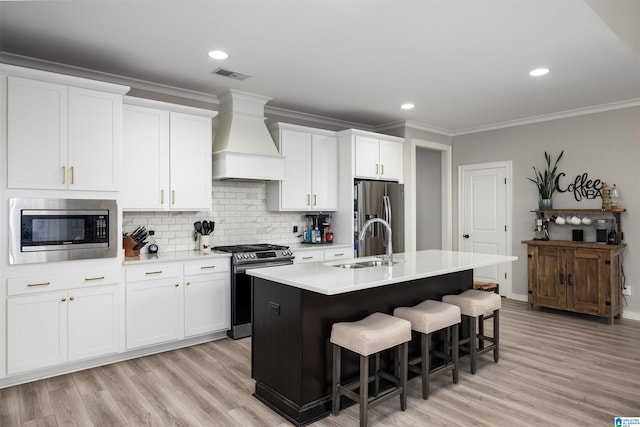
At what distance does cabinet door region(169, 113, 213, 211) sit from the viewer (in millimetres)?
4090

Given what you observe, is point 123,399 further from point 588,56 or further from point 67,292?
point 588,56

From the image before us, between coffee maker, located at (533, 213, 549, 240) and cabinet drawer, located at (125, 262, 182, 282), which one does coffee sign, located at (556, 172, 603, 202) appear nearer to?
coffee maker, located at (533, 213, 549, 240)

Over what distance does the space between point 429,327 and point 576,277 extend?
3128 mm

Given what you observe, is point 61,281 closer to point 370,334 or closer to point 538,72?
point 370,334

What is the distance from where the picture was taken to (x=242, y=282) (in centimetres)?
426

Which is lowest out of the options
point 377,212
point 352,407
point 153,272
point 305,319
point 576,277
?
point 352,407

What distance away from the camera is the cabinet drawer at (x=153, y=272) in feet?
11.8

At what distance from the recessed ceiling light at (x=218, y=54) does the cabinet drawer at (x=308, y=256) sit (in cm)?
229

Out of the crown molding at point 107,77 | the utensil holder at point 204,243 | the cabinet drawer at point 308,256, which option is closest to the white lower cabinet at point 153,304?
the utensil holder at point 204,243

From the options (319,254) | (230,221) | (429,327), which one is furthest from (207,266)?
(429,327)

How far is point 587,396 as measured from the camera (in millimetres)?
2906

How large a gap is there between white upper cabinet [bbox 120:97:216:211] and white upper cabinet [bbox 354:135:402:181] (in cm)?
201

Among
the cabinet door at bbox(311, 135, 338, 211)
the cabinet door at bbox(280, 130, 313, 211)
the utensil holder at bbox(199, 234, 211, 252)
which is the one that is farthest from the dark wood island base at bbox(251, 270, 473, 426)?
the cabinet door at bbox(311, 135, 338, 211)

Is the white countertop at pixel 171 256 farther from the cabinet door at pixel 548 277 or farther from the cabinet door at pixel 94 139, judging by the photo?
the cabinet door at pixel 548 277
